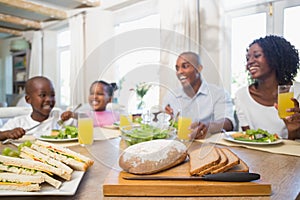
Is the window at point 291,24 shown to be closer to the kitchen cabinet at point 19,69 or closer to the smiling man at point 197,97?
the smiling man at point 197,97

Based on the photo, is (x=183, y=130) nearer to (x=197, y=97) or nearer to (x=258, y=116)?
(x=258, y=116)

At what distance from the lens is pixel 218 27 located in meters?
2.89

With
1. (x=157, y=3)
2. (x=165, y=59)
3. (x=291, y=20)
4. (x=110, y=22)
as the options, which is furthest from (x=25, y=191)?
(x=110, y=22)

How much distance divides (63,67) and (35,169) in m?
5.26

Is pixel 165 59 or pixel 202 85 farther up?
pixel 165 59

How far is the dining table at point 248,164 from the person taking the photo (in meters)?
0.57

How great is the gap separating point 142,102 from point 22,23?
3980mm

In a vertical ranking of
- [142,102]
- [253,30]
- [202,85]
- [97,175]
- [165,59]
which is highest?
[253,30]

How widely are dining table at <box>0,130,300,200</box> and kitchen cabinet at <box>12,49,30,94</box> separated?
5616 millimetres

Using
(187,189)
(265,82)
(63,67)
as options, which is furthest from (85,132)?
(63,67)

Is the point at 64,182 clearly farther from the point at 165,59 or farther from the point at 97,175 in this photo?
the point at 165,59

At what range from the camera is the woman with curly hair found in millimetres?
1676

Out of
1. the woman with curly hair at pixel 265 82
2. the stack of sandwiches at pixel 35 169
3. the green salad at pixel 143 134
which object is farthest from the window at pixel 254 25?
the stack of sandwiches at pixel 35 169

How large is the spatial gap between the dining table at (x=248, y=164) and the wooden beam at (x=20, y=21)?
4460mm
